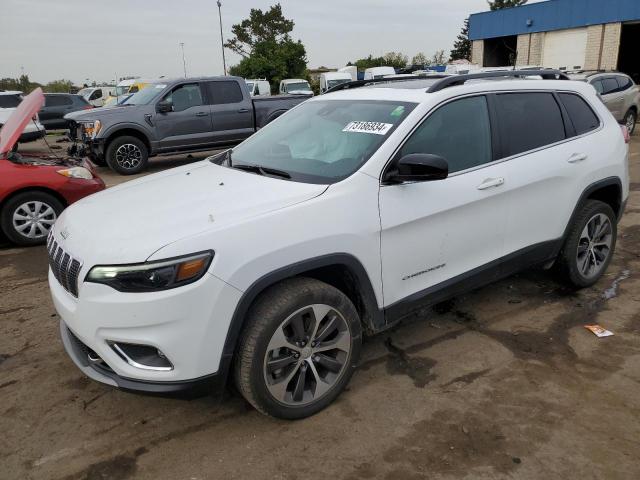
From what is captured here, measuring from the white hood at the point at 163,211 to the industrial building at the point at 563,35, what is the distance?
95.0ft

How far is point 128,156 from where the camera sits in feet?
35.4

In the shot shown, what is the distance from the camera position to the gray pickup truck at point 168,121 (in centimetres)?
1055

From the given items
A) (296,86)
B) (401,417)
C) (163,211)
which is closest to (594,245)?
(401,417)

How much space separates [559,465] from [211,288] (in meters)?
1.82

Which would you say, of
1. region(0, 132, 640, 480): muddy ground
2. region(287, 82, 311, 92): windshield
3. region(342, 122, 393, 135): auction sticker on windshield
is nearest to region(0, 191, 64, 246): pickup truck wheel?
region(0, 132, 640, 480): muddy ground

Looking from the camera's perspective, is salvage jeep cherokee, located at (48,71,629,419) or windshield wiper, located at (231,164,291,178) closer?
salvage jeep cherokee, located at (48,71,629,419)

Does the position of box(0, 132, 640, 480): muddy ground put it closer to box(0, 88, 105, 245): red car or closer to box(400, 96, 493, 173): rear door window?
box(400, 96, 493, 173): rear door window

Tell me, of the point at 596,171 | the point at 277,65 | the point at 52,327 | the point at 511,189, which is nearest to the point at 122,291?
the point at 52,327

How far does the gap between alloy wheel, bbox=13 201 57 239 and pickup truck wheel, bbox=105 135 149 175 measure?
4.82 meters

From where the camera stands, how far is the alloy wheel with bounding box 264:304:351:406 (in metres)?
2.62

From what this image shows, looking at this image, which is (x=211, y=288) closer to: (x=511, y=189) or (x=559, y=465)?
(x=559, y=465)

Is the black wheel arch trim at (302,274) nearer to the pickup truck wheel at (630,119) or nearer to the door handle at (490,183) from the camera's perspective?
the door handle at (490,183)

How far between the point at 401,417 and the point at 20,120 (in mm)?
4876

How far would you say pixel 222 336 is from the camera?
7.86ft
